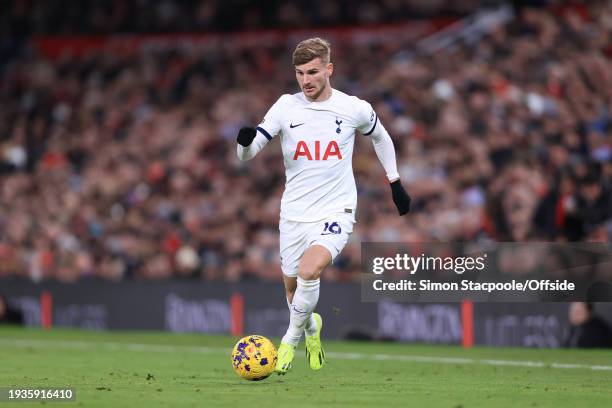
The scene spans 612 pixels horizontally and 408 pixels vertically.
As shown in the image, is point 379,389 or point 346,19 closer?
point 379,389

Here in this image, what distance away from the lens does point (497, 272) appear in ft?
A: 54.1

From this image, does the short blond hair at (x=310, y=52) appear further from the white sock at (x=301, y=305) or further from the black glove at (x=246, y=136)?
the white sock at (x=301, y=305)

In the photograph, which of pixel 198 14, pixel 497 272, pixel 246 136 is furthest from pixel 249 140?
pixel 198 14

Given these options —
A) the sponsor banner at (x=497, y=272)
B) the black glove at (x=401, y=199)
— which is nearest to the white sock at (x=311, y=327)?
the black glove at (x=401, y=199)

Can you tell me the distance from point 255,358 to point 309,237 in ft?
3.79

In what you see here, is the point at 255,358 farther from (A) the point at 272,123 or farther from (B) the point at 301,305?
(A) the point at 272,123

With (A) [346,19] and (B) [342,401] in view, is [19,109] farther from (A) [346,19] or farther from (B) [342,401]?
(B) [342,401]

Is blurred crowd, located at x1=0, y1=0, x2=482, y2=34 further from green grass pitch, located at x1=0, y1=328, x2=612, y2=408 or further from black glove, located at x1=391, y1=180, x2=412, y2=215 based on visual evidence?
black glove, located at x1=391, y1=180, x2=412, y2=215

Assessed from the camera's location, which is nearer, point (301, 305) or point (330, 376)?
point (301, 305)

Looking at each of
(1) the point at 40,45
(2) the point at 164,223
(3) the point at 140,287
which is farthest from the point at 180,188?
(1) the point at 40,45

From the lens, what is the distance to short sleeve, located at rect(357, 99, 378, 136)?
11.2m

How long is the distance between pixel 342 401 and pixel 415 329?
9747mm

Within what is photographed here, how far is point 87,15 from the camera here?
31.4 metres

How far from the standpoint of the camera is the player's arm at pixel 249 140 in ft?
34.7
